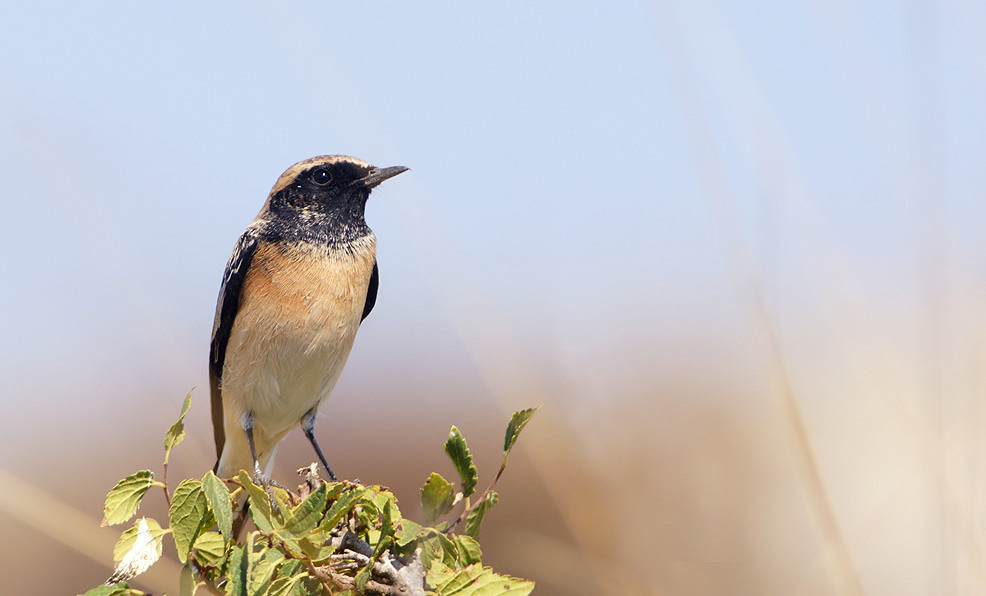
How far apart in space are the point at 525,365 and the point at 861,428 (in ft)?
11.3

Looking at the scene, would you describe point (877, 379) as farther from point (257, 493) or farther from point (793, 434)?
point (257, 493)

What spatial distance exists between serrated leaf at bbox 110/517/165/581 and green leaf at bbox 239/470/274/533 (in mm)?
208

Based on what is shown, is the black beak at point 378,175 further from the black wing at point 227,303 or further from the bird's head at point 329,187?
the black wing at point 227,303

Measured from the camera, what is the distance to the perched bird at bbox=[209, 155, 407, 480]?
3.48 m

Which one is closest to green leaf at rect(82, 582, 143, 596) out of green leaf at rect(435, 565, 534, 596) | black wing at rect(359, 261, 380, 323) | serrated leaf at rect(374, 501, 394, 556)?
serrated leaf at rect(374, 501, 394, 556)

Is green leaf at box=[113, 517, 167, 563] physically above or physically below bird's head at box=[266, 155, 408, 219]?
below

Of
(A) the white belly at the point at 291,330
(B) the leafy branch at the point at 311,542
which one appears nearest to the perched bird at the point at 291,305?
(A) the white belly at the point at 291,330

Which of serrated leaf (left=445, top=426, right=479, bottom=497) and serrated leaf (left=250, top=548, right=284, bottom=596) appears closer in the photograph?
serrated leaf (left=250, top=548, right=284, bottom=596)

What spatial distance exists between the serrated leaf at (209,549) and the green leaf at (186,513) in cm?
8

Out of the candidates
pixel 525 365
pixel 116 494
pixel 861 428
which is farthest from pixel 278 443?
pixel 861 428

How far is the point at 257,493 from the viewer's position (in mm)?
1705

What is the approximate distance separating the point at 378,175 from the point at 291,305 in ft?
2.34

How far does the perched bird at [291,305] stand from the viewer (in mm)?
3477

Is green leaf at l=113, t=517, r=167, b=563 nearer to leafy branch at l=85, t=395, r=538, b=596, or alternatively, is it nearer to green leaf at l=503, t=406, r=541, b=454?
leafy branch at l=85, t=395, r=538, b=596
